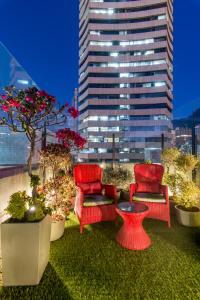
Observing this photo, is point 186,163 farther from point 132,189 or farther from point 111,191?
point 111,191

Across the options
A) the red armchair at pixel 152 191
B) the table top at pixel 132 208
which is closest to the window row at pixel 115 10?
the red armchair at pixel 152 191

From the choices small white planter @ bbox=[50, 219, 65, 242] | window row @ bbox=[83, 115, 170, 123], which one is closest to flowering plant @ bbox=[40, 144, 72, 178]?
small white planter @ bbox=[50, 219, 65, 242]

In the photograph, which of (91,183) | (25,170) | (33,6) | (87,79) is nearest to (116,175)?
(91,183)

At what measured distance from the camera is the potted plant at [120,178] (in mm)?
4932

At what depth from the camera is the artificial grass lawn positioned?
73.9 inches

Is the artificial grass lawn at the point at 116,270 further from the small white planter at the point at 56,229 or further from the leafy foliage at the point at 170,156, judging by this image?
the leafy foliage at the point at 170,156

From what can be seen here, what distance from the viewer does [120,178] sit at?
4.98 m

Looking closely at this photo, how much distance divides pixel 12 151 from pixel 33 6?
102m

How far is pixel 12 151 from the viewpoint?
12.6ft

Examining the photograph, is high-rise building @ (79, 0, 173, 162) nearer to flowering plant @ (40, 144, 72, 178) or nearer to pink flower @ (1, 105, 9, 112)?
flowering plant @ (40, 144, 72, 178)

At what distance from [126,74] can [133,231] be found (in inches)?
1872

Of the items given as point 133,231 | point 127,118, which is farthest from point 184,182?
point 127,118

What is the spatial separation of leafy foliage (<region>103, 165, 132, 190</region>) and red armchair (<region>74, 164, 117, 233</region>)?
1118 millimetres

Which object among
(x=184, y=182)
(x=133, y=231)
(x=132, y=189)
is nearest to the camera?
(x=133, y=231)
